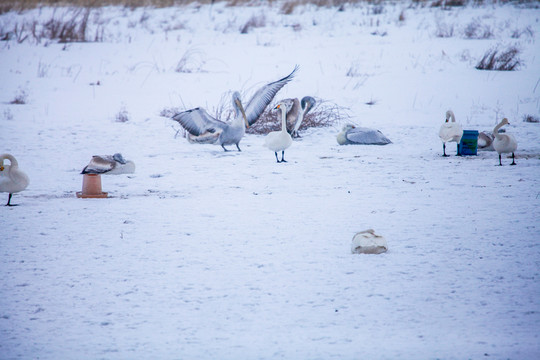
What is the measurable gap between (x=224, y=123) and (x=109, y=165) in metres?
1.88

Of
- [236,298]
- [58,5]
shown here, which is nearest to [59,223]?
→ [236,298]

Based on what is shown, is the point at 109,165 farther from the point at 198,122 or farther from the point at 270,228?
the point at 270,228

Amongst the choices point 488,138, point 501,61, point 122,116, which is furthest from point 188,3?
point 488,138

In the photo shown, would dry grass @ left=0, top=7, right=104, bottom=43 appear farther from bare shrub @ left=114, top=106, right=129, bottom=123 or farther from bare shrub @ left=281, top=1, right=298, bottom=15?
bare shrub @ left=114, top=106, right=129, bottom=123

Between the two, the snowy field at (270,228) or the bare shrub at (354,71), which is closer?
the snowy field at (270,228)

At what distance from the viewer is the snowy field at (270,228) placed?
3.16 metres

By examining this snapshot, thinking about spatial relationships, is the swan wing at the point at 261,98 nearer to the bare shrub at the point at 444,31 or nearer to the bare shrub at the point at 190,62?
the bare shrub at the point at 190,62

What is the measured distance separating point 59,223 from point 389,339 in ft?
9.44

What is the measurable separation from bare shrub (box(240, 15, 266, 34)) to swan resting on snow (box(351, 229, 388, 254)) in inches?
508

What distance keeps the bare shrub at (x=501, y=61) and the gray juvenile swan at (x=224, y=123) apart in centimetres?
577

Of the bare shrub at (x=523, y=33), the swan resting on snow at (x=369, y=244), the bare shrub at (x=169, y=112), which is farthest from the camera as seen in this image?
the bare shrub at (x=523, y=33)

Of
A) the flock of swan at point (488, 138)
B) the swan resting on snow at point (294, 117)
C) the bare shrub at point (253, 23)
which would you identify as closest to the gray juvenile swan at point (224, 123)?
the swan resting on snow at point (294, 117)

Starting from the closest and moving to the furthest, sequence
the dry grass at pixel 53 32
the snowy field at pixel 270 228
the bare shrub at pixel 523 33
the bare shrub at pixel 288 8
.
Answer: the snowy field at pixel 270 228, the bare shrub at pixel 523 33, the dry grass at pixel 53 32, the bare shrub at pixel 288 8

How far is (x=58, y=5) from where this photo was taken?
64.5ft
